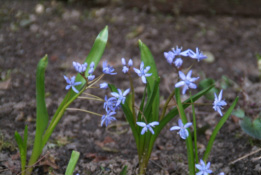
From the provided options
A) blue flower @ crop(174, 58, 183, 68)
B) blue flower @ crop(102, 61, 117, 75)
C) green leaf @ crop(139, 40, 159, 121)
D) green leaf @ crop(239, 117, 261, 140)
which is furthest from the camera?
green leaf @ crop(239, 117, 261, 140)

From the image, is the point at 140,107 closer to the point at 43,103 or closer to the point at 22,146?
the point at 43,103

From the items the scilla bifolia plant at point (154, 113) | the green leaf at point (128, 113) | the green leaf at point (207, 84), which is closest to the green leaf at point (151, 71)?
the scilla bifolia plant at point (154, 113)

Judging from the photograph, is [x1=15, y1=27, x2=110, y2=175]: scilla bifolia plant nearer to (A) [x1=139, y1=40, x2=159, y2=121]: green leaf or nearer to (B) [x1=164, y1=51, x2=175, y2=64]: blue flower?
(A) [x1=139, y1=40, x2=159, y2=121]: green leaf

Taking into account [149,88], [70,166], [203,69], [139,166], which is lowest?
[203,69]

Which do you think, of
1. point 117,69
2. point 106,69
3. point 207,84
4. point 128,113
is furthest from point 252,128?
point 117,69

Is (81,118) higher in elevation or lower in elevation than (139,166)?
lower

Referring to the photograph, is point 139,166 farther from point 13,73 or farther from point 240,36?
point 240,36

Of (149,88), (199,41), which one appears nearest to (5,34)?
(199,41)

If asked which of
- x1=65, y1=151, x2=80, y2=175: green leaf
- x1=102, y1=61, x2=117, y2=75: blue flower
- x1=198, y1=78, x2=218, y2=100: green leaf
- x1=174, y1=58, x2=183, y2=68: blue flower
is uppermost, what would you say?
x1=174, y1=58, x2=183, y2=68: blue flower

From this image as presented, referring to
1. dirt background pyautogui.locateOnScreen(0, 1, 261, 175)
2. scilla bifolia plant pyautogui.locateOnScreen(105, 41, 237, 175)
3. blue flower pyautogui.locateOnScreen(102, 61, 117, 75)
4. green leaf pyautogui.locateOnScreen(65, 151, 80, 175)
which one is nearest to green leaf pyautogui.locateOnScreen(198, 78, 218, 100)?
dirt background pyautogui.locateOnScreen(0, 1, 261, 175)
